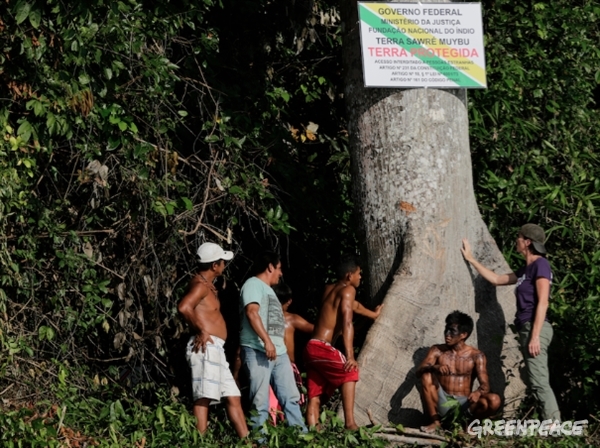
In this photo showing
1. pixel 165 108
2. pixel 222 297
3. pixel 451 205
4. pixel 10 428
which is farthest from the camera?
pixel 222 297

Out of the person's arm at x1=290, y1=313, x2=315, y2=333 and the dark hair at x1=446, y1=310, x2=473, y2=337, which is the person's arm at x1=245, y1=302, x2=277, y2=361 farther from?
the dark hair at x1=446, y1=310, x2=473, y2=337

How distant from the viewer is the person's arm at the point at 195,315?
25.7 feet

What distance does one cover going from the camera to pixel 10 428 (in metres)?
7.08

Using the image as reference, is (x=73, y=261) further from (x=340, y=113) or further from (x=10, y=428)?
(x=340, y=113)

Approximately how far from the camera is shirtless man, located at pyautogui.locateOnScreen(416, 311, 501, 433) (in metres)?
7.86

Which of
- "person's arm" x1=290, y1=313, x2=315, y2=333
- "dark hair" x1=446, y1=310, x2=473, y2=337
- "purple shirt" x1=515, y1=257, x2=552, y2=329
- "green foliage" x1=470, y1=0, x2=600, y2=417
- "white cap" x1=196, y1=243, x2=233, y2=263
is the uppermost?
"green foliage" x1=470, y1=0, x2=600, y2=417

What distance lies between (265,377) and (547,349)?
201 cm

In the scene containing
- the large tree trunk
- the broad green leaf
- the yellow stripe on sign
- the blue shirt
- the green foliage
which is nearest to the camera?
the broad green leaf

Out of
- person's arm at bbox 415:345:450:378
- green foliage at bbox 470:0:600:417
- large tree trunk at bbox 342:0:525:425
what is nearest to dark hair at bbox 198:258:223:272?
large tree trunk at bbox 342:0:525:425

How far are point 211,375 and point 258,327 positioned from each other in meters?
0.46

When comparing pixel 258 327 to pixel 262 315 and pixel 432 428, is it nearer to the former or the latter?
pixel 262 315

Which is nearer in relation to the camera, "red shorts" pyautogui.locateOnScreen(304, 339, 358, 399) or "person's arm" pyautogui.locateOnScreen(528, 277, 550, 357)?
"person's arm" pyautogui.locateOnScreen(528, 277, 550, 357)

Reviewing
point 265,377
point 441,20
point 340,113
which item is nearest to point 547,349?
point 265,377

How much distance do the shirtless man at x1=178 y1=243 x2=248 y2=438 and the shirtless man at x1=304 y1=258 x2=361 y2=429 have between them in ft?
2.12
